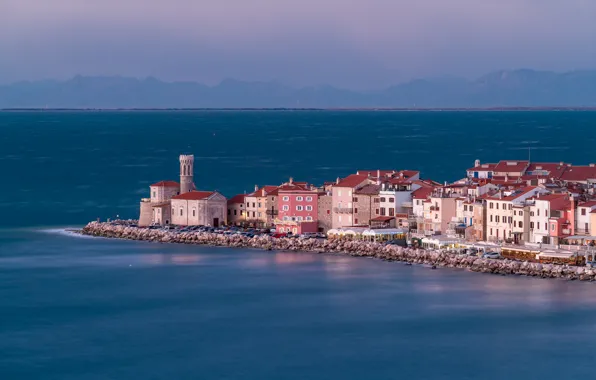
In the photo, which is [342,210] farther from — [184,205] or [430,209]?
[184,205]

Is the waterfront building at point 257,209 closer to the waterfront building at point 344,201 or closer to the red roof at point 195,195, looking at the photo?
the red roof at point 195,195

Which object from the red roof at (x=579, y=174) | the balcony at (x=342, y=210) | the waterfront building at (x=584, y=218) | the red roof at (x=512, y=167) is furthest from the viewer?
the red roof at (x=512, y=167)

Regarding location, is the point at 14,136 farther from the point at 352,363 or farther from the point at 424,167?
the point at 352,363

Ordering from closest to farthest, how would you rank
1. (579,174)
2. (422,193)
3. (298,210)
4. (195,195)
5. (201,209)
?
(422,193), (298,210), (201,209), (579,174), (195,195)

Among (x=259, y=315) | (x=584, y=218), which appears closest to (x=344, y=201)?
(x=584, y=218)

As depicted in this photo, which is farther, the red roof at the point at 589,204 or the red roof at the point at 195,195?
the red roof at the point at 195,195

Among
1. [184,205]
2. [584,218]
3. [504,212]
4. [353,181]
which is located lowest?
[584,218]

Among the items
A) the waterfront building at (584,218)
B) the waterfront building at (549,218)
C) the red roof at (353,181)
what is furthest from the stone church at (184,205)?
the waterfront building at (584,218)
